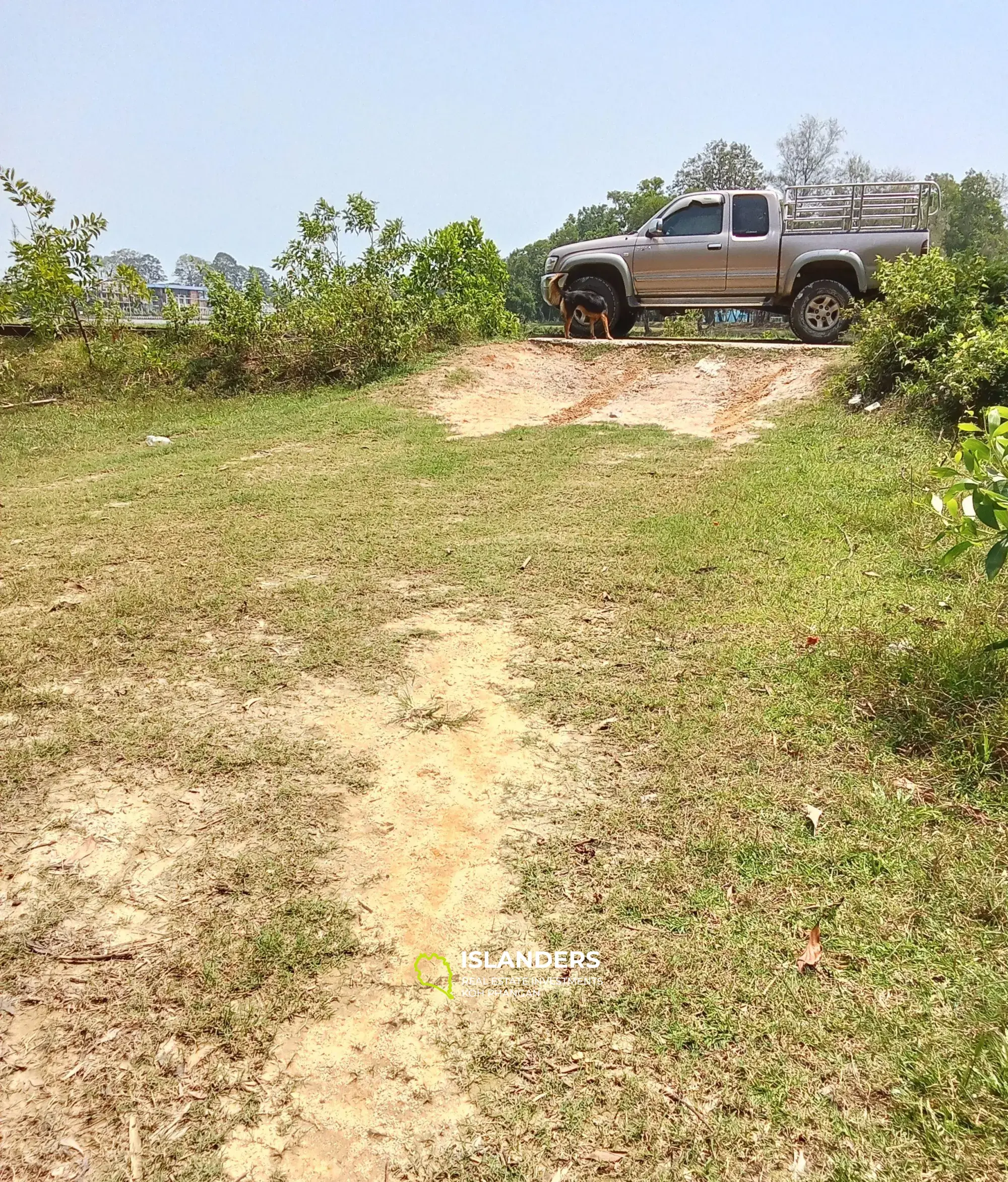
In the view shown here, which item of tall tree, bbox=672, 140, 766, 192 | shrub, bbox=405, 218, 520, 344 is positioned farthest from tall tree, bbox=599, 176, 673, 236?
shrub, bbox=405, 218, 520, 344

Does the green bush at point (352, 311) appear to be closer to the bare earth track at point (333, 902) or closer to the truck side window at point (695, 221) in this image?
the truck side window at point (695, 221)

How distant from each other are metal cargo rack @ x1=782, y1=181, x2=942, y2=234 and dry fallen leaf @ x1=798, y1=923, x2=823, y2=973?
33.7 ft

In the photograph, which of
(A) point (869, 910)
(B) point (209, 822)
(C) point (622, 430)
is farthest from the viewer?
(C) point (622, 430)

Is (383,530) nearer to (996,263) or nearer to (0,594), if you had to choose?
(0,594)

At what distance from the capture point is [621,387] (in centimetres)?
998

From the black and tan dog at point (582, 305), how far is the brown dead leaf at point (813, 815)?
10.1 meters

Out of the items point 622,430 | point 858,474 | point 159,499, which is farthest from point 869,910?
point 622,430

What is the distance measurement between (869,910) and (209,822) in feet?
6.11

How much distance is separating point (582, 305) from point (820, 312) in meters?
3.25

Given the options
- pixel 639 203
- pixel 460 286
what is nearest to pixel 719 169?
pixel 639 203

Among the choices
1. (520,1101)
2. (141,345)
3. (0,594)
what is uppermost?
(141,345)

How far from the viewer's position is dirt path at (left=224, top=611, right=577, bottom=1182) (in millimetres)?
1594

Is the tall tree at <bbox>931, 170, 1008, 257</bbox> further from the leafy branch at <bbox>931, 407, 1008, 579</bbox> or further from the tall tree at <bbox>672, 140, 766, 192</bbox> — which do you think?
the leafy branch at <bbox>931, 407, 1008, 579</bbox>

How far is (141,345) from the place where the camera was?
11.3 meters
